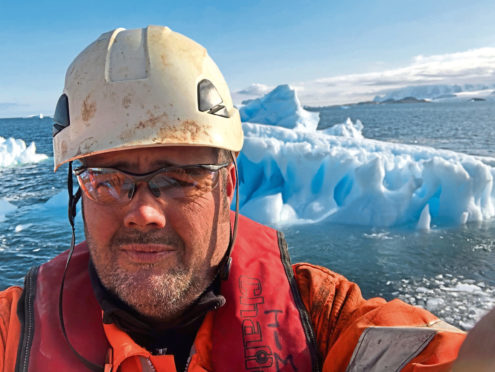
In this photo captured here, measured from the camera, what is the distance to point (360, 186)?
6871 mm

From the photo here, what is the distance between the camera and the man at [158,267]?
121cm

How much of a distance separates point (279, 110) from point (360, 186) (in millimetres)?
8554

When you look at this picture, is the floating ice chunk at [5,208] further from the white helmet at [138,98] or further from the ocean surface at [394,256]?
the white helmet at [138,98]

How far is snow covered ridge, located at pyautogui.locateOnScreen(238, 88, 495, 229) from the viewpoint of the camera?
6742mm

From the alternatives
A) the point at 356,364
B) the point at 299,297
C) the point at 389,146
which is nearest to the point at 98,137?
the point at 299,297

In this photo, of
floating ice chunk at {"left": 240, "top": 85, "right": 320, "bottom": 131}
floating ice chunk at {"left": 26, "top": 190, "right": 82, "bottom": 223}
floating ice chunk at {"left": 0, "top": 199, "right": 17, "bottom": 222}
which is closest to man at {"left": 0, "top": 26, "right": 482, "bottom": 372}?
floating ice chunk at {"left": 26, "top": 190, "right": 82, "bottom": 223}

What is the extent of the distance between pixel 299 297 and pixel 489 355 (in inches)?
33.1

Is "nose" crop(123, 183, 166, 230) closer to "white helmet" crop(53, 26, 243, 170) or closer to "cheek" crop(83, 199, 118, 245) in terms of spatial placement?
"cheek" crop(83, 199, 118, 245)

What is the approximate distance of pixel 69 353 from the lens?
1.27 meters

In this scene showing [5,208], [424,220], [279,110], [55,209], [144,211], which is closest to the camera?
[144,211]

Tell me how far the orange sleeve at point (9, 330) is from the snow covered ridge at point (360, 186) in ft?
19.0

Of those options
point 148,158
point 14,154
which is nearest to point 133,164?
point 148,158

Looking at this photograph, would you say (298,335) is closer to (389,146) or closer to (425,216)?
(425,216)

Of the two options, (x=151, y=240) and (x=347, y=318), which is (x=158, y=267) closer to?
(x=151, y=240)
